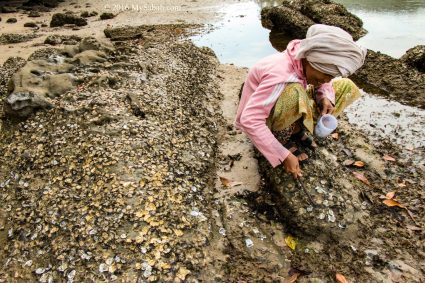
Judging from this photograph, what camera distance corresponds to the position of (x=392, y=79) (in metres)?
7.84

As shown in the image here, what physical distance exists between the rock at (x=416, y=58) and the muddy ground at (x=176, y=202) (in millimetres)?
3745

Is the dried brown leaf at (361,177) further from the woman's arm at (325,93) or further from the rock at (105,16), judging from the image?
the rock at (105,16)

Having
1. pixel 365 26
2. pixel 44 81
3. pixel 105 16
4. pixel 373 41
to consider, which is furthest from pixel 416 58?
pixel 105 16

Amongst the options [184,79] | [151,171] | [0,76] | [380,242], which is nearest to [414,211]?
[380,242]

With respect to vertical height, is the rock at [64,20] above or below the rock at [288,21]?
below

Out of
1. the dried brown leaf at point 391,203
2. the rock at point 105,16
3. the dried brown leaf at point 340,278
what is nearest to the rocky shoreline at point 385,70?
the dried brown leaf at point 391,203

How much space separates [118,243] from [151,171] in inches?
39.5

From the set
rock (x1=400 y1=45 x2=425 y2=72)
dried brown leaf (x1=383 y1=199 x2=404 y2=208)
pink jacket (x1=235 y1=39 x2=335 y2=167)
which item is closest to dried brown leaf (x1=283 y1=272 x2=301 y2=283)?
pink jacket (x1=235 y1=39 x2=335 y2=167)

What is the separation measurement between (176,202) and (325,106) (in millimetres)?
1897

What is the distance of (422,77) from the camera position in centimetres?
756

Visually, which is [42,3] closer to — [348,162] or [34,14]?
[34,14]

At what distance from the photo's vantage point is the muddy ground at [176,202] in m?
3.31

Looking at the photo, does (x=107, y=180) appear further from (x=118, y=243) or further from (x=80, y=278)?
(x=80, y=278)

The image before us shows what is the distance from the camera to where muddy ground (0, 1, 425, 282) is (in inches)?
130
